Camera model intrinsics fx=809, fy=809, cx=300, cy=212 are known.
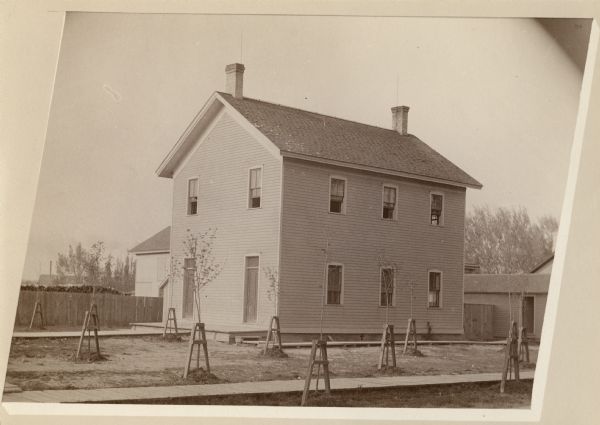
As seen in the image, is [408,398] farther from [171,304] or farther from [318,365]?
[171,304]

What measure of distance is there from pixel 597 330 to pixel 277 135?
14.6 ft

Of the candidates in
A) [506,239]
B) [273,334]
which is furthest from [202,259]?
[506,239]

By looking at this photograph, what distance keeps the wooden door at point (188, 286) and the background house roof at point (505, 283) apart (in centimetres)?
335

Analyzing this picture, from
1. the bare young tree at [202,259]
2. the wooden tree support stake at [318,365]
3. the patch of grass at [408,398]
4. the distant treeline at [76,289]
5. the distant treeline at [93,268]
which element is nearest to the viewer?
the patch of grass at [408,398]

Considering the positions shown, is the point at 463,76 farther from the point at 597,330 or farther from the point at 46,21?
the point at 46,21

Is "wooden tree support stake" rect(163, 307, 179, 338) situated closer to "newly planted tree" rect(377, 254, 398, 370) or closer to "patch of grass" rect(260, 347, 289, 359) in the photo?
"patch of grass" rect(260, 347, 289, 359)

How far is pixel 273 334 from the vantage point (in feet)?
31.7

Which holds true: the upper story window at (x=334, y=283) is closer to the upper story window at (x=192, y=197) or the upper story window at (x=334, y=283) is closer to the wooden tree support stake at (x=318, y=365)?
the wooden tree support stake at (x=318, y=365)

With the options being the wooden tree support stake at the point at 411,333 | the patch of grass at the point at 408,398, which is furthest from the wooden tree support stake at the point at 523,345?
the wooden tree support stake at the point at 411,333

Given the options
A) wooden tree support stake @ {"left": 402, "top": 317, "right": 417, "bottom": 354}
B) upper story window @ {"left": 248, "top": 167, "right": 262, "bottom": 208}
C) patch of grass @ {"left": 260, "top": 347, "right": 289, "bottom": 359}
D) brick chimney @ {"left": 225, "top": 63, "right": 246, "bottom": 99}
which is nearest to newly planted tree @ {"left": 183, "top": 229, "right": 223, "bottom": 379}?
upper story window @ {"left": 248, "top": 167, "right": 262, "bottom": 208}

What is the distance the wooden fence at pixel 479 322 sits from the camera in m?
9.91

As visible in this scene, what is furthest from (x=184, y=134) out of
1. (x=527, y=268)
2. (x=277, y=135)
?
(x=527, y=268)

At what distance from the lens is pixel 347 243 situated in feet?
32.0

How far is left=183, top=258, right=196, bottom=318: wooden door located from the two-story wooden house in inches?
0.8
